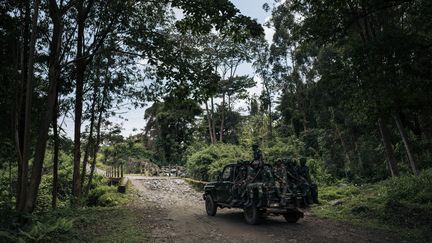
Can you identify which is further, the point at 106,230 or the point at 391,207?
the point at 391,207

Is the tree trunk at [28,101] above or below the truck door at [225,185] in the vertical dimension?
above

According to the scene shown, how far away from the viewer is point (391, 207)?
1180 centimetres

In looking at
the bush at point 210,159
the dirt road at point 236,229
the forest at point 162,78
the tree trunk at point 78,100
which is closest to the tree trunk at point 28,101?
the forest at point 162,78

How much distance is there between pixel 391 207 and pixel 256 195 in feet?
15.5

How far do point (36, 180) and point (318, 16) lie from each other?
982 cm

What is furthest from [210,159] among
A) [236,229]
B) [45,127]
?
[45,127]

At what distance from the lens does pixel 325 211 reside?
42.4 ft

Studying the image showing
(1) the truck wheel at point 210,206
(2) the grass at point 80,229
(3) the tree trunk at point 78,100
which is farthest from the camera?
(3) the tree trunk at point 78,100

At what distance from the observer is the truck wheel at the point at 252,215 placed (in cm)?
1064

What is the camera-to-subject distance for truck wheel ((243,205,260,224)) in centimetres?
1064

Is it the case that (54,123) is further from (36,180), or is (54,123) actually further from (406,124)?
(406,124)

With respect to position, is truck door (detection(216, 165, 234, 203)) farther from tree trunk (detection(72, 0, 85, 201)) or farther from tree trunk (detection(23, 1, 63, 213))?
tree trunk (detection(72, 0, 85, 201))

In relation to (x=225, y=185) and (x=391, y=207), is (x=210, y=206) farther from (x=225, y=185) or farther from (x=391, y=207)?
(x=391, y=207)

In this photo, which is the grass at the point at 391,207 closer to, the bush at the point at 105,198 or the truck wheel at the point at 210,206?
the truck wheel at the point at 210,206
